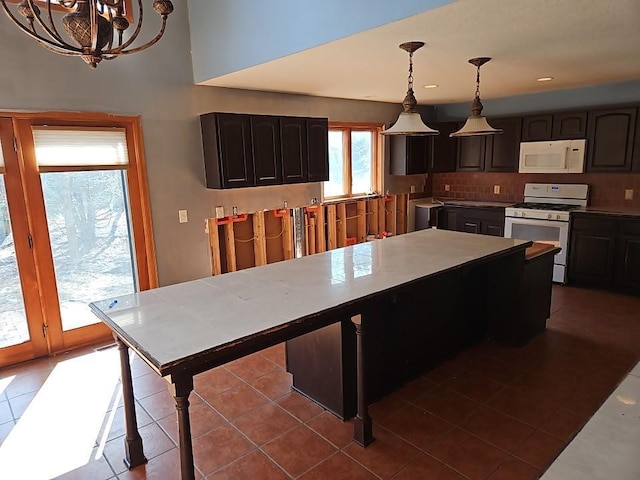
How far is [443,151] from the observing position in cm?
637

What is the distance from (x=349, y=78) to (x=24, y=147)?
276cm

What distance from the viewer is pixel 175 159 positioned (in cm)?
406

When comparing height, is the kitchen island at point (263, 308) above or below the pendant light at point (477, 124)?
below

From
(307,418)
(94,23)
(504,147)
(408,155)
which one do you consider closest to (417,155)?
(408,155)

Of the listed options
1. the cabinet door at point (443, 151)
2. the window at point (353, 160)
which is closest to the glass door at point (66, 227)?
the window at point (353, 160)

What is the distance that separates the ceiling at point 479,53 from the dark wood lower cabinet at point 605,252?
1.55 meters

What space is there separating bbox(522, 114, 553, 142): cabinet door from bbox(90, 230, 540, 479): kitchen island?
8.38 feet

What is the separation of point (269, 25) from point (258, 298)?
2107 millimetres

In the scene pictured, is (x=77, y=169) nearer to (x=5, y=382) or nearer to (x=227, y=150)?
(x=227, y=150)

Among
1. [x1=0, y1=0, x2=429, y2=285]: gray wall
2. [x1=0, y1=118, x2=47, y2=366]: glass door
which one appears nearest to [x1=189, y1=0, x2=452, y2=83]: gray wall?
[x1=0, y1=0, x2=429, y2=285]: gray wall

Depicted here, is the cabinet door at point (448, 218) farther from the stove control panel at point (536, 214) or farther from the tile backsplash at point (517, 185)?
the stove control panel at point (536, 214)

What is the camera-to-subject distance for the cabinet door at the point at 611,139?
4.74 m

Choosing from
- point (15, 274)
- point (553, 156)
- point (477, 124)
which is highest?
point (477, 124)

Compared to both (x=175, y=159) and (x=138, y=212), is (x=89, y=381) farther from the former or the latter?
(x=175, y=159)
